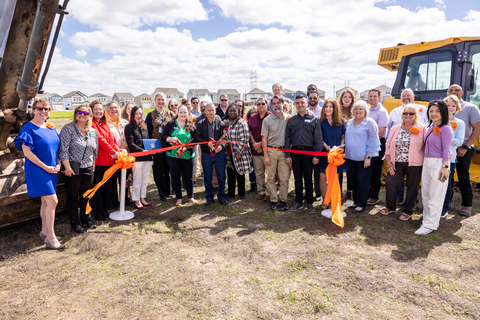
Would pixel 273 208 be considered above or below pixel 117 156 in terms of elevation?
below

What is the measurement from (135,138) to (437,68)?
663 cm

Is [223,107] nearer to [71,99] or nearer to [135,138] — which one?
[135,138]

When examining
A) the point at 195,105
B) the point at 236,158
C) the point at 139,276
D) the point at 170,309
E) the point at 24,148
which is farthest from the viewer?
the point at 195,105

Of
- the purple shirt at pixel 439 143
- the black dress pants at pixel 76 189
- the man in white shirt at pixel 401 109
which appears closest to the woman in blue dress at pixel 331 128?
the man in white shirt at pixel 401 109

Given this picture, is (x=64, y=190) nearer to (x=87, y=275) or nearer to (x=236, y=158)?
(x=87, y=275)

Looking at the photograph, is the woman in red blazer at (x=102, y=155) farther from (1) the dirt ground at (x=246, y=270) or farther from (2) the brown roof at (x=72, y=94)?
(2) the brown roof at (x=72, y=94)

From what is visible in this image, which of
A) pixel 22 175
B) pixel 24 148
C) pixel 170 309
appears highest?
pixel 24 148

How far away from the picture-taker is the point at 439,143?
4477 mm

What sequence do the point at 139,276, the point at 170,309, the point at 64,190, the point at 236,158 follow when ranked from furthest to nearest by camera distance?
the point at 236,158 → the point at 64,190 → the point at 139,276 → the point at 170,309

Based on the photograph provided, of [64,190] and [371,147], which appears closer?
[64,190]

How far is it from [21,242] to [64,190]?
95 centimetres

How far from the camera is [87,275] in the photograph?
3496mm

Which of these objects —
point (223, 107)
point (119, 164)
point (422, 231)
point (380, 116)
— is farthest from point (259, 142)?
point (422, 231)

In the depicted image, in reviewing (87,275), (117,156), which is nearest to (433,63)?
(117,156)
